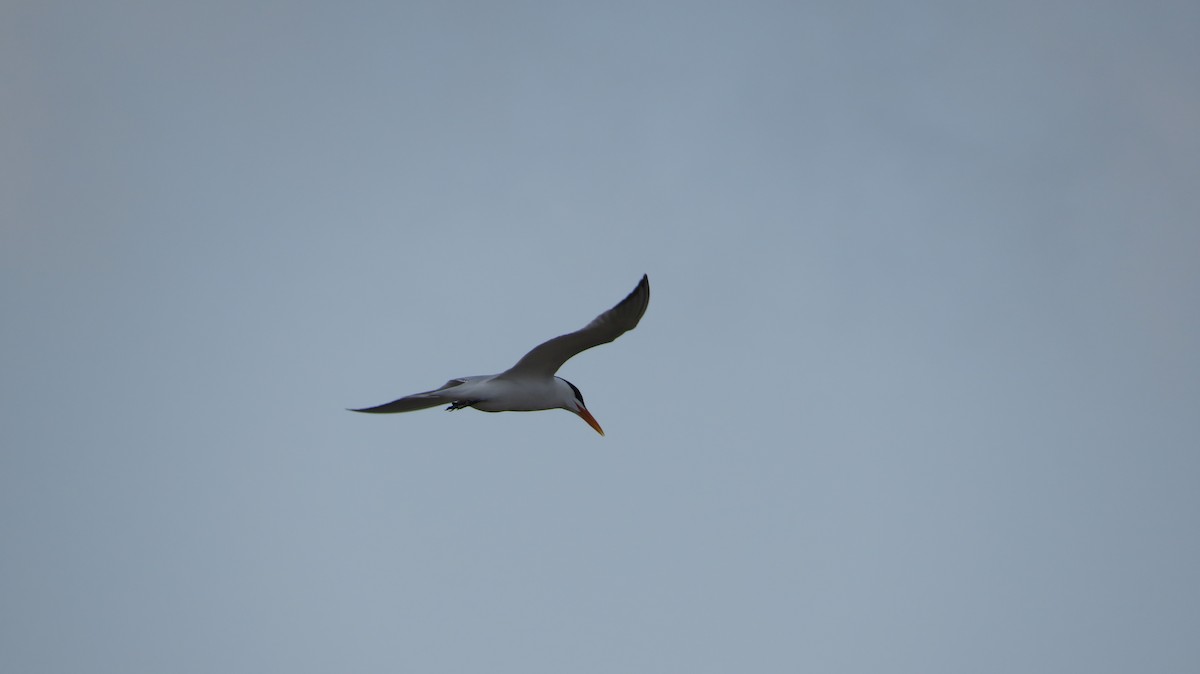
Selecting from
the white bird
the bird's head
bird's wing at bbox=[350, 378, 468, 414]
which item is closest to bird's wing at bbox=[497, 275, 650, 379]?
the white bird

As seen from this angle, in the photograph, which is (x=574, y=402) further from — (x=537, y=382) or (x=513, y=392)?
(x=513, y=392)

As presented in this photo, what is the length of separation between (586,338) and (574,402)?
7.46 ft

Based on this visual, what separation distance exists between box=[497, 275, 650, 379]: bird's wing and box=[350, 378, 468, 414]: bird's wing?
86 centimetres

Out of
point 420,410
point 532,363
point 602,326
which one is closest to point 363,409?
point 420,410

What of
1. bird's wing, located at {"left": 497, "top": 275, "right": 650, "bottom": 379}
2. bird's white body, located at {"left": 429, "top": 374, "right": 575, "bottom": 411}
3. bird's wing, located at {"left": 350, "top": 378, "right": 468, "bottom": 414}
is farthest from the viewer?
bird's white body, located at {"left": 429, "top": 374, "right": 575, "bottom": 411}

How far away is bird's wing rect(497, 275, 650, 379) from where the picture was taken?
34.7 feet

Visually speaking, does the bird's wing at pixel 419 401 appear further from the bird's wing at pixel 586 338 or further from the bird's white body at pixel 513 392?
the bird's wing at pixel 586 338

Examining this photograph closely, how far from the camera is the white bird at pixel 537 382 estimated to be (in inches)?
427

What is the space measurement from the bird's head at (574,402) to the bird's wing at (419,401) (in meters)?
1.78

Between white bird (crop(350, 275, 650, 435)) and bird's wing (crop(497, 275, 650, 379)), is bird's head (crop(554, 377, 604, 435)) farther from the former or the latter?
bird's wing (crop(497, 275, 650, 379))

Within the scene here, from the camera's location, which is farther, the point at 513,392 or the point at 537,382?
the point at 537,382

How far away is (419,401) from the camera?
1153 cm

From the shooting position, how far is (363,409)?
11.5 m

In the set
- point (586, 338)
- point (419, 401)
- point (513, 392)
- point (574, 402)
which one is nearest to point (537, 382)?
point (513, 392)
